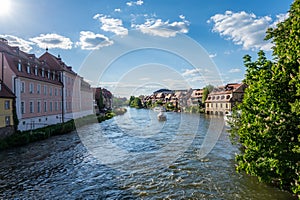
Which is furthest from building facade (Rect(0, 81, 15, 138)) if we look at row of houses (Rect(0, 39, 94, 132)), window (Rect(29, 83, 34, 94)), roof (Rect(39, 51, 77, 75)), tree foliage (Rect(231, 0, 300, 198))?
tree foliage (Rect(231, 0, 300, 198))

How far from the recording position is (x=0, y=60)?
65.0ft

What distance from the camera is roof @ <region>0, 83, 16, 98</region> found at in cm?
1802

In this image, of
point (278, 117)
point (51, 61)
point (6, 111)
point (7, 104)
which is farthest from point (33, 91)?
point (278, 117)

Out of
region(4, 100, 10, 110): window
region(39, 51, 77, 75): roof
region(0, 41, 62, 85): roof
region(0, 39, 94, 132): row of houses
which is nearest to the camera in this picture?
region(4, 100, 10, 110): window

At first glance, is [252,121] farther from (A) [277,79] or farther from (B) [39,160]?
(B) [39,160]

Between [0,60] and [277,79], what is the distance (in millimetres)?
22240

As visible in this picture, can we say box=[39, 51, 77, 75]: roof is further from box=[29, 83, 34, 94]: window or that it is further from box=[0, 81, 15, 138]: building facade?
box=[0, 81, 15, 138]: building facade

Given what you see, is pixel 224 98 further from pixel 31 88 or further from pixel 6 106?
pixel 6 106

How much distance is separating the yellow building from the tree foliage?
18.4 metres

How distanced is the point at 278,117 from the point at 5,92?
20.4 m

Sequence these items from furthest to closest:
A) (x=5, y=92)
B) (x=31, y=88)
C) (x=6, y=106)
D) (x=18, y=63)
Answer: (x=31, y=88) → (x=18, y=63) → (x=5, y=92) → (x=6, y=106)

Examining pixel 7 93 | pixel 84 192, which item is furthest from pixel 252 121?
pixel 7 93

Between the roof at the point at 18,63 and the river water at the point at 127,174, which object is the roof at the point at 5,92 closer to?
the roof at the point at 18,63

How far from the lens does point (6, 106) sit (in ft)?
60.0
